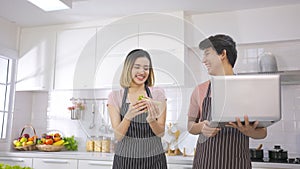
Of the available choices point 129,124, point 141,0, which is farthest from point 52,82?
point 129,124

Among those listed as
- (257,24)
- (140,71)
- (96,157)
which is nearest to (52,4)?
(96,157)

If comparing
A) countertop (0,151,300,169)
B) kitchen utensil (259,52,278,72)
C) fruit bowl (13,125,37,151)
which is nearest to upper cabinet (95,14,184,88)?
countertop (0,151,300,169)

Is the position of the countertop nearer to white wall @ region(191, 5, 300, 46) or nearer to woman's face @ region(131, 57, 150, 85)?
white wall @ region(191, 5, 300, 46)

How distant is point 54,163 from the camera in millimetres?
2613

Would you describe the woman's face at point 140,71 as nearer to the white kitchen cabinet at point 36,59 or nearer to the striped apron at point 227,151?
the striped apron at point 227,151

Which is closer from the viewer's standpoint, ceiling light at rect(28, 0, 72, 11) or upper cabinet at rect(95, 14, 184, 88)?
upper cabinet at rect(95, 14, 184, 88)

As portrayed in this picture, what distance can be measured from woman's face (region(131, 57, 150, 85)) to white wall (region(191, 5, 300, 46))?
2022 millimetres

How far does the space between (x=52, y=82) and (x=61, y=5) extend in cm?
94

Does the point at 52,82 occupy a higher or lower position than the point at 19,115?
higher

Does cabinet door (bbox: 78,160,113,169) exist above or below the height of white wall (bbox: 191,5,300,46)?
below

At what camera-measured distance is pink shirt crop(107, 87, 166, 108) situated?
2.43ft

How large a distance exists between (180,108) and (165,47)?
163 mm

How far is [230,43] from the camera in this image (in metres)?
1.24

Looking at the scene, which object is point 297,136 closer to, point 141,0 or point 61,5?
point 141,0
